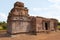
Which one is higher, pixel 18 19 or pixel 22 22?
pixel 18 19

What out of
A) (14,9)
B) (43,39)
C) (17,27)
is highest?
(14,9)

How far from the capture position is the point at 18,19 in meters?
20.0

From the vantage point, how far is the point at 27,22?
20875 mm

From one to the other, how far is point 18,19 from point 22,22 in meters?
0.77

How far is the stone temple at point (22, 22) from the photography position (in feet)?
64.8

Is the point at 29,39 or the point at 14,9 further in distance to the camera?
the point at 14,9

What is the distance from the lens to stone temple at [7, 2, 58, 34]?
19.8m

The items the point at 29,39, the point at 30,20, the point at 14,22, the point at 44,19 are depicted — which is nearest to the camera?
the point at 29,39

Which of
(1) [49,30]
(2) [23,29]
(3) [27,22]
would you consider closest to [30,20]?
(3) [27,22]

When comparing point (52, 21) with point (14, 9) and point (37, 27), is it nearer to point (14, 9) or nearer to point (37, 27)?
point (37, 27)

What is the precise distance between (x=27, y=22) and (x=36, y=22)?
1.45 metres

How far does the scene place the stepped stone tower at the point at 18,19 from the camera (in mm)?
19672

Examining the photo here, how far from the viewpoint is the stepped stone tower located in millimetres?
19672

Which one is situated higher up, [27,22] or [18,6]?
[18,6]
